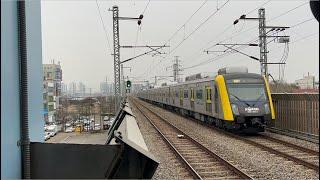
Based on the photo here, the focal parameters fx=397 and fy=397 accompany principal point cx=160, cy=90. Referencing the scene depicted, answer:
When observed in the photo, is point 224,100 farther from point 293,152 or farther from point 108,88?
point 108,88

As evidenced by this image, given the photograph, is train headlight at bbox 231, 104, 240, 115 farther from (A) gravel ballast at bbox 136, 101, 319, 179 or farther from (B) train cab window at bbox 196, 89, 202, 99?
(B) train cab window at bbox 196, 89, 202, 99

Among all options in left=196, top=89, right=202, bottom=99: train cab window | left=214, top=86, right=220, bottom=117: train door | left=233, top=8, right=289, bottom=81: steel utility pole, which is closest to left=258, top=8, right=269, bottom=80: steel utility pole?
left=233, top=8, right=289, bottom=81: steel utility pole

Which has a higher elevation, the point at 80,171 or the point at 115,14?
the point at 115,14

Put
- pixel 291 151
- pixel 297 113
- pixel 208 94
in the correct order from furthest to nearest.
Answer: pixel 208 94 → pixel 297 113 → pixel 291 151

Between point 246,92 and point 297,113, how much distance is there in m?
2.41

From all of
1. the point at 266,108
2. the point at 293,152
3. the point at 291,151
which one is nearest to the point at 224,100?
the point at 266,108

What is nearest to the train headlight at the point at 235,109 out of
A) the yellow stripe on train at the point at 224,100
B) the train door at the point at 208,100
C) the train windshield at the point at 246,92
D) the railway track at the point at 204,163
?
the yellow stripe on train at the point at 224,100

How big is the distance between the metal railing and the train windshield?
3.41 feet

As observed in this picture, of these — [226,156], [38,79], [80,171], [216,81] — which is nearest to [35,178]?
[80,171]

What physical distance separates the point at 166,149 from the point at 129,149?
11925 millimetres

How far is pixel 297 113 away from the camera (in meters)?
16.4

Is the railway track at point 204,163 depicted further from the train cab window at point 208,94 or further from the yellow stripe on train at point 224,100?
the train cab window at point 208,94

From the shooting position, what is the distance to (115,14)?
24.2 metres

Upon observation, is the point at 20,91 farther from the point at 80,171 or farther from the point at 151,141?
the point at 151,141
